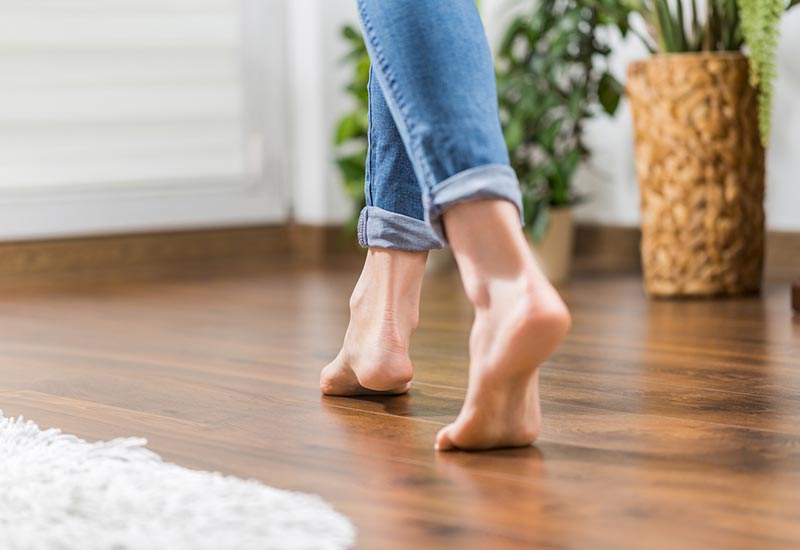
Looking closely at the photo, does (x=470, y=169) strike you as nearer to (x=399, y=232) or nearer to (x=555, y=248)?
(x=399, y=232)

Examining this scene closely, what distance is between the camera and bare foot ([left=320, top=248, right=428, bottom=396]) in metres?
1.16

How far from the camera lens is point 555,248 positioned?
243 centimetres

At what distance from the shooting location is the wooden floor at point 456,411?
2.58 ft

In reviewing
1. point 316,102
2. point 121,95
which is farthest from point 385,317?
point 316,102

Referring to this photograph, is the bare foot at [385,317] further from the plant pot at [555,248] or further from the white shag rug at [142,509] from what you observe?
the plant pot at [555,248]

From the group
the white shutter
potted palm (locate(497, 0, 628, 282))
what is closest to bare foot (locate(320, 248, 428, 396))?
potted palm (locate(497, 0, 628, 282))

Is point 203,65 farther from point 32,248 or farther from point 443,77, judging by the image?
point 443,77

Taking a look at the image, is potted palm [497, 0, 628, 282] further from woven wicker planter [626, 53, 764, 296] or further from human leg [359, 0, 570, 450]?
human leg [359, 0, 570, 450]

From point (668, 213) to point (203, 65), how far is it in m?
1.38

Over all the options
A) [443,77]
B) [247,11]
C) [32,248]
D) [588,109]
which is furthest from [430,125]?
[247,11]

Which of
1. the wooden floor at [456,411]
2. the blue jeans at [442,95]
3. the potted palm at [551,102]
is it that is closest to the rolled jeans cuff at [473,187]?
the blue jeans at [442,95]

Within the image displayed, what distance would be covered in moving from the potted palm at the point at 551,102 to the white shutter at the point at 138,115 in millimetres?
825

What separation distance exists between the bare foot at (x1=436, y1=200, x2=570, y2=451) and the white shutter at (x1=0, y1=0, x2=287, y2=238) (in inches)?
79.4

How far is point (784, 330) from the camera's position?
1647 mm
